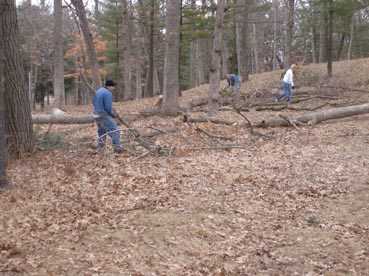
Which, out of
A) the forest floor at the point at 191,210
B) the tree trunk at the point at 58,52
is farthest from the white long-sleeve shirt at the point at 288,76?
the tree trunk at the point at 58,52

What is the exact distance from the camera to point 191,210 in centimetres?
732

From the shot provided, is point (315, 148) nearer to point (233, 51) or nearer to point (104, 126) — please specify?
point (104, 126)

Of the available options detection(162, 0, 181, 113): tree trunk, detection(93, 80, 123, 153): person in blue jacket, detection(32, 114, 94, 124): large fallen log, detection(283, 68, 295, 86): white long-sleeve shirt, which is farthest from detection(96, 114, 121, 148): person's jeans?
detection(283, 68, 295, 86): white long-sleeve shirt

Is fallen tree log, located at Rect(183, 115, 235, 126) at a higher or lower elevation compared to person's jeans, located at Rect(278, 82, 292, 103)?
lower

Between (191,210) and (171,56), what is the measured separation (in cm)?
897

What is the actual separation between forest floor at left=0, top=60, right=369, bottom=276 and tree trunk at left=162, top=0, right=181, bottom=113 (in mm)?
3897

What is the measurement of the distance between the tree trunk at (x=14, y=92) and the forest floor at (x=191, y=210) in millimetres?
418

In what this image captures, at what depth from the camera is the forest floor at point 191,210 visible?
19.1ft

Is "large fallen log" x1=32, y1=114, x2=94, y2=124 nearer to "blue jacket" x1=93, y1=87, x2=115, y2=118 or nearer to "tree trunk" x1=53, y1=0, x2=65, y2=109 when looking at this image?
"blue jacket" x1=93, y1=87, x2=115, y2=118

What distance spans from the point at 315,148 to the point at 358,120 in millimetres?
3826

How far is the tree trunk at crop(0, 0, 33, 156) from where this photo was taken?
9.52m

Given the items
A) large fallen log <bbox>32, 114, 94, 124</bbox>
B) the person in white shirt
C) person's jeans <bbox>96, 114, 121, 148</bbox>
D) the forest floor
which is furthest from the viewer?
the person in white shirt

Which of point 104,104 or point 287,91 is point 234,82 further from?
point 104,104

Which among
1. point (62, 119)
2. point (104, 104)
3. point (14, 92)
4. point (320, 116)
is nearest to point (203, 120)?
point (320, 116)
